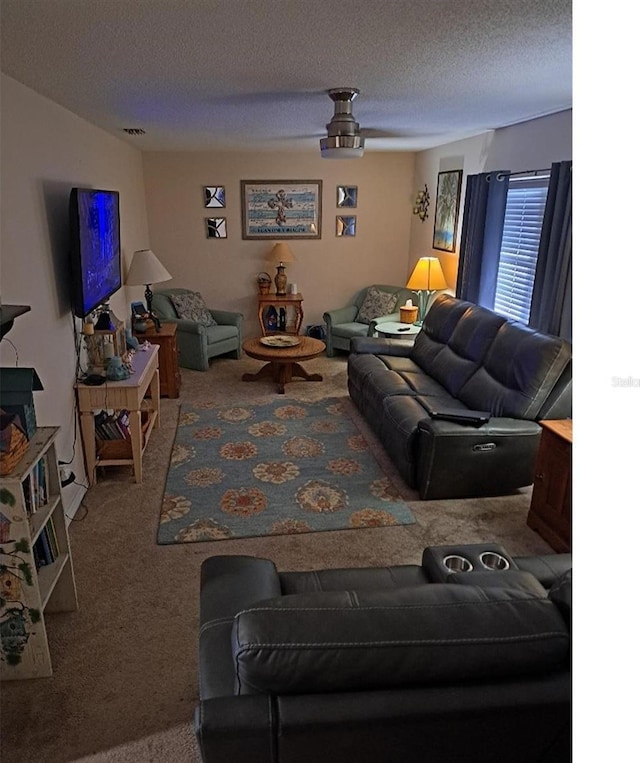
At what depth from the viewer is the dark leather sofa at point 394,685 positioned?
44.1 inches

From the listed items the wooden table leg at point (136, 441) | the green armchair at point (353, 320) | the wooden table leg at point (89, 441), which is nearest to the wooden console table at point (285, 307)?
the green armchair at point (353, 320)

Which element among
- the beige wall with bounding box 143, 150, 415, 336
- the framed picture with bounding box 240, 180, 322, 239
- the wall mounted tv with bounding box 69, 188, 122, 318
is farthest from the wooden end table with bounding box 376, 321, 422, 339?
the wall mounted tv with bounding box 69, 188, 122, 318

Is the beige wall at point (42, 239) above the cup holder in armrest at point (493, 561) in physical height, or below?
above

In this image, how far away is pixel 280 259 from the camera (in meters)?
6.06

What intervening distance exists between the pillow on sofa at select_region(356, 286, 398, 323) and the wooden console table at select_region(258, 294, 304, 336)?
28.4 inches

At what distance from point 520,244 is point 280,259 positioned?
279cm

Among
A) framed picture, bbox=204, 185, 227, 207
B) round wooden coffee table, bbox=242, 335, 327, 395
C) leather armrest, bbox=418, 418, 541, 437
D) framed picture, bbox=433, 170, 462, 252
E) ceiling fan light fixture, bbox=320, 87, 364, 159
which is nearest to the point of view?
ceiling fan light fixture, bbox=320, 87, 364, 159

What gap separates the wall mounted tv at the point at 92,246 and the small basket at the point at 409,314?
283 centimetres

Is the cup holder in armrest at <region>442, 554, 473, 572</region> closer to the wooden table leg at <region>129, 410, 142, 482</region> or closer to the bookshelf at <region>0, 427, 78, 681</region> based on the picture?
the bookshelf at <region>0, 427, 78, 681</region>

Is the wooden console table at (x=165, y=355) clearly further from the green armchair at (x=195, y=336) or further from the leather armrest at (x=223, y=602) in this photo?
the leather armrest at (x=223, y=602)

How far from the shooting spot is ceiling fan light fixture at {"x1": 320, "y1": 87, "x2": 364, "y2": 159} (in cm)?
281

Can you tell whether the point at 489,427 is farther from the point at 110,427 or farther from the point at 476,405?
the point at 110,427
